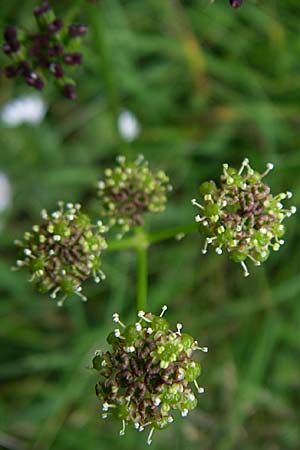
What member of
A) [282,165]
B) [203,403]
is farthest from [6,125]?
[203,403]

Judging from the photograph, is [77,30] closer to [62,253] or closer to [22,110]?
[62,253]

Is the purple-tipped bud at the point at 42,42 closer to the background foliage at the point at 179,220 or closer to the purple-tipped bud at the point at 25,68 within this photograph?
the purple-tipped bud at the point at 25,68

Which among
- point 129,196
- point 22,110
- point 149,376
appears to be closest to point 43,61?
point 129,196

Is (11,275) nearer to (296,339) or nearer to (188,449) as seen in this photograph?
(188,449)

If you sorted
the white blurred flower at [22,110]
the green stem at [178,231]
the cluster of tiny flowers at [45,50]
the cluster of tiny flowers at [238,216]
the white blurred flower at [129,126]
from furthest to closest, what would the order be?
the white blurred flower at [129,126]
the white blurred flower at [22,110]
the cluster of tiny flowers at [45,50]
the green stem at [178,231]
the cluster of tiny flowers at [238,216]

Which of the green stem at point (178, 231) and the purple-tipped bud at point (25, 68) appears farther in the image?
the purple-tipped bud at point (25, 68)

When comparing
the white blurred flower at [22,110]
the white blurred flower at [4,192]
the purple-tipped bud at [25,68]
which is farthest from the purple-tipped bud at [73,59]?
the white blurred flower at [4,192]
